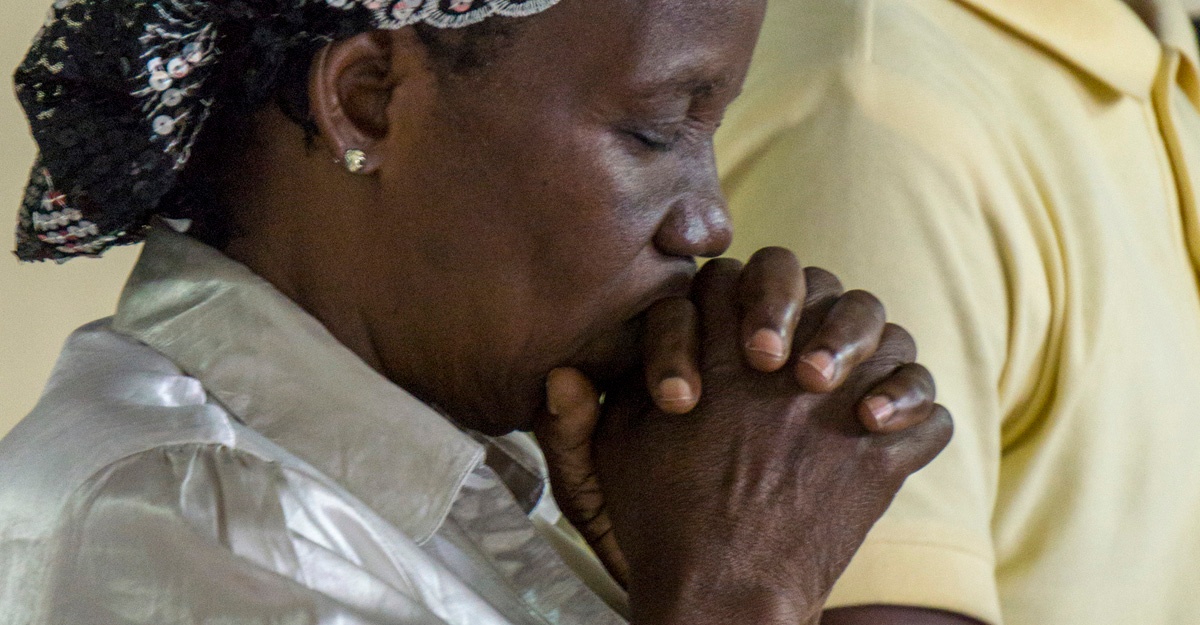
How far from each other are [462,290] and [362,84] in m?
0.19

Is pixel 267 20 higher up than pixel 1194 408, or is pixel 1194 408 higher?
pixel 267 20

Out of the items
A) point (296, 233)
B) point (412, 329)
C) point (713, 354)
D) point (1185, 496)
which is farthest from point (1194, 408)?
point (296, 233)

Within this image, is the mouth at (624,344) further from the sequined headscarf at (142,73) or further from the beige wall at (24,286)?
the beige wall at (24,286)

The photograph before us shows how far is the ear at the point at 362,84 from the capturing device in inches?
44.6

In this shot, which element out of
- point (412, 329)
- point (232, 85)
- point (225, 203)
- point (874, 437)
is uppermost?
point (232, 85)

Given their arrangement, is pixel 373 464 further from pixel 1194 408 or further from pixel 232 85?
pixel 1194 408

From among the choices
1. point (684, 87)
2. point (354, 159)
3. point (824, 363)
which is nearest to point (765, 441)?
point (824, 363)

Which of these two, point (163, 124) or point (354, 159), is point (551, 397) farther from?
point (163, 124)

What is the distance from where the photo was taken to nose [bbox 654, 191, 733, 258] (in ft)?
3.94

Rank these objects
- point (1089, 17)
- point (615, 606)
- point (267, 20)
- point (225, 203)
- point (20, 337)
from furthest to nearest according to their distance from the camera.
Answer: point (20, 337) < point (1089, 17) < point (615, 606) < point (225, 203) < point (267, 20)

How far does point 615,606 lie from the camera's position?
4.56 ft

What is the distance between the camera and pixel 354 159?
1152 mm

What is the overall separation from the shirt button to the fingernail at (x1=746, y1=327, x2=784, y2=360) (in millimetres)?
503

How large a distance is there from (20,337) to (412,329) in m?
1.12
